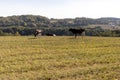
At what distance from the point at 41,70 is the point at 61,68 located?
4.39 feet

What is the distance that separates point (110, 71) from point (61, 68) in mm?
2985

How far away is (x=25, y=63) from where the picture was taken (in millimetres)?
19422

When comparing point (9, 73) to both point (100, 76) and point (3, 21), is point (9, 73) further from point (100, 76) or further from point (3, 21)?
point (3, 21)

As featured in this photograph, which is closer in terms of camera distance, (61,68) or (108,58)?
(61,68)

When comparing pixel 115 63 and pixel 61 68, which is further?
pixel 115 63

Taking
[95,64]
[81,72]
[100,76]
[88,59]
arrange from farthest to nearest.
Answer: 1. [88,59]
2. [95,64]
3. [81,72]
4. [100,76]

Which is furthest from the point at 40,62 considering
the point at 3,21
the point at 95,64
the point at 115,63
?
the point at 3,21

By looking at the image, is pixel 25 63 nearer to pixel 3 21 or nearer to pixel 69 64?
pixel 69 64

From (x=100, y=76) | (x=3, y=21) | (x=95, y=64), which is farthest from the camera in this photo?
(x=3, y=21)

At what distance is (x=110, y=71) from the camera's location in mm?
16453

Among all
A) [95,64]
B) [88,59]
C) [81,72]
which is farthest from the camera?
[88,59]

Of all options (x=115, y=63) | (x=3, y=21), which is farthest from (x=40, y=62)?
(x=3, y=21)

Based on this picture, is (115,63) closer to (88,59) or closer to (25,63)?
(88,59)

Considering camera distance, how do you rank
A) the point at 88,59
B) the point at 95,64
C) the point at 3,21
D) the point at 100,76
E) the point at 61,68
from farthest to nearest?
1. the point at 3,21
2. the point at 88,59
3. the point at 95,64
4. the point at 61,68
5. the point at 100,76
